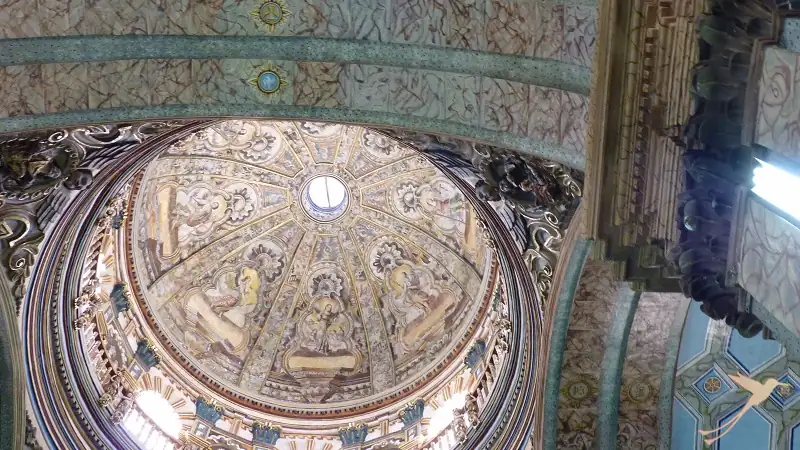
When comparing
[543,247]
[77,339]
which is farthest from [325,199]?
[543,247]

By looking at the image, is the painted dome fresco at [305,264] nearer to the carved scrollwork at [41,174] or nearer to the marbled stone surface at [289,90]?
the carved scrollwork at [41,174]

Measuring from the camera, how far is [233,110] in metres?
9.38

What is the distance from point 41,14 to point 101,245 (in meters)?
5.80

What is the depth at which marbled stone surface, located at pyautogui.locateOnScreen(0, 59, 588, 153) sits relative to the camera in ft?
28.4

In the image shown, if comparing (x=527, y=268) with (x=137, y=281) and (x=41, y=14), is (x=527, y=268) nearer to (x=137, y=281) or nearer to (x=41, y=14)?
(x=41, y=14)

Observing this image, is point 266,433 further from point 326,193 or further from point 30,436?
point 326,193

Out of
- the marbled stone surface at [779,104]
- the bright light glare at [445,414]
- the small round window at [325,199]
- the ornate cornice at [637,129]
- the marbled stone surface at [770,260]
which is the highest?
the small round window at [325,199]

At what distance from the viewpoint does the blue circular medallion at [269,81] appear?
924cm

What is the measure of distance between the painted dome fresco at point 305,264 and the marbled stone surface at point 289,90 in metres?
6.92

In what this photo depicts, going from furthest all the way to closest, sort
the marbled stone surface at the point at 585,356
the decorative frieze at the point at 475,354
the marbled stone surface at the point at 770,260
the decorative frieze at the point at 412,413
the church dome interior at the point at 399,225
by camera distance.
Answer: the decorative frieze at the point at 412,413 → the decorative frieze at the point at 475,354 → the marbled stone surface at the point at 585,356 → the church dome interior at the point at 399,225 → the marbled stone surface at the point at 770,260

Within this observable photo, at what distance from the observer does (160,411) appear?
591 inches

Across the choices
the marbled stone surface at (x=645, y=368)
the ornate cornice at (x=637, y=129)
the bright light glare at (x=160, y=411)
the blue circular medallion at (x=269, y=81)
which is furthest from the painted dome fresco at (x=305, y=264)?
the ornate cornice at (x=637, y=129)

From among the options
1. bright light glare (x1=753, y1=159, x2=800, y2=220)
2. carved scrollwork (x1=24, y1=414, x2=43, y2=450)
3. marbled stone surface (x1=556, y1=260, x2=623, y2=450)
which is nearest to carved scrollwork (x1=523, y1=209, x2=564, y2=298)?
marbled stone surface (x1=556, y1=260, x2=623, y2=450)

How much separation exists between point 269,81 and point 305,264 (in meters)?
10.2
